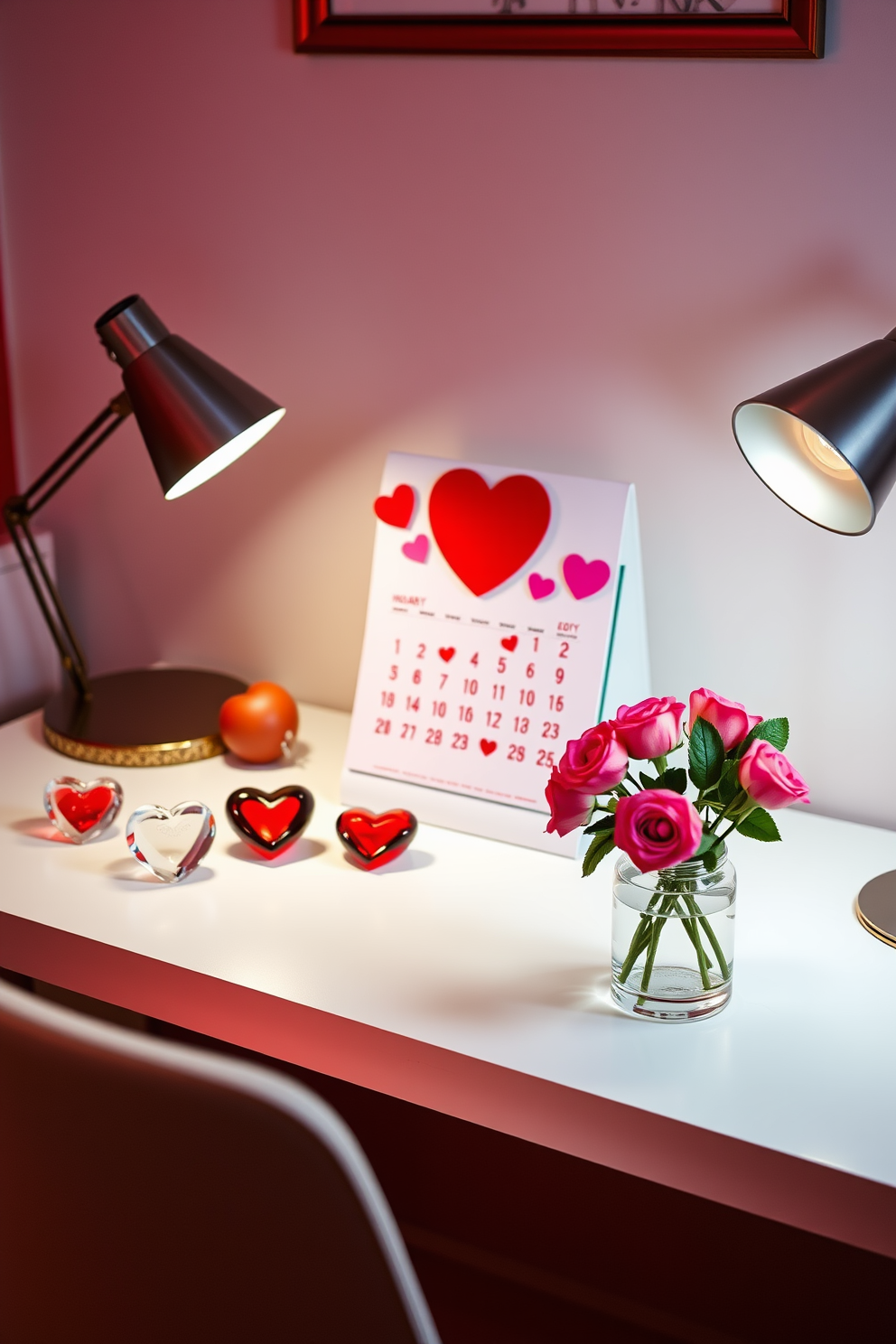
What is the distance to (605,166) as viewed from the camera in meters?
1.11

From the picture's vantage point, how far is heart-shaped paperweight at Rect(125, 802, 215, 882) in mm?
1031

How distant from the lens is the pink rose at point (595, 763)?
0.82 meters

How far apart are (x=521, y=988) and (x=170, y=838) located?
0.34 m

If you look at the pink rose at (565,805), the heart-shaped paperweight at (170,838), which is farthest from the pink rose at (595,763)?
the heart-shaped paperweight at (170,838)

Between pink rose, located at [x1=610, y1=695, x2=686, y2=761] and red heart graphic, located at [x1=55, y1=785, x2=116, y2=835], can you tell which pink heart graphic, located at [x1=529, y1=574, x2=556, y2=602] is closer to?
pink rose, located at [x1=610, y1=695, x2=686, y2=761]

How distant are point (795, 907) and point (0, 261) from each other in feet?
3.87

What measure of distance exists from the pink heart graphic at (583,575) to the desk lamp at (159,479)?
322 mm

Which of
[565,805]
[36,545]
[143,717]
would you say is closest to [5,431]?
[36,545]

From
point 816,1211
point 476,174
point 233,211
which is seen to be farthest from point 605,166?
point 816,1211

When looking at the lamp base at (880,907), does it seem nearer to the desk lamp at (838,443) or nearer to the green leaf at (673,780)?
the desk lamp at (838,443)

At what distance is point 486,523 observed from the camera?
1137 millimetres

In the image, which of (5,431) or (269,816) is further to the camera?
(5,431)

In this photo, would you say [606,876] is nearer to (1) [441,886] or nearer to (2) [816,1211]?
(1) [441,886]

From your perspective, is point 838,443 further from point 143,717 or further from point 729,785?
point 143,717
